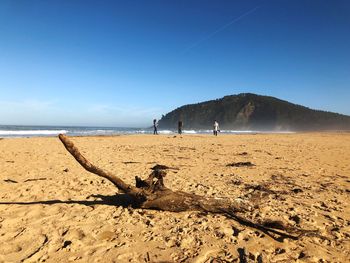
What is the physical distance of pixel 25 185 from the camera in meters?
8.68

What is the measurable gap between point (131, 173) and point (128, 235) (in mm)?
5566

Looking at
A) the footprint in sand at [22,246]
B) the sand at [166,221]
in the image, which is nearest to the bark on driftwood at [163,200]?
the sand at [166,221]

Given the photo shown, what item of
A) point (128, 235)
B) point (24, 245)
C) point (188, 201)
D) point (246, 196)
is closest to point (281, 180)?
point (246, 196)

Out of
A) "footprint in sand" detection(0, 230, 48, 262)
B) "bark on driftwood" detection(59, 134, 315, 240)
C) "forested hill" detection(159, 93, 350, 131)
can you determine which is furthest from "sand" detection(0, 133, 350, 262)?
"forested hill" detection(159, 93, 350, 131)

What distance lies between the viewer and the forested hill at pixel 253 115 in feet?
337

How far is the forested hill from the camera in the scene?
103 metres

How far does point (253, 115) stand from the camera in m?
125

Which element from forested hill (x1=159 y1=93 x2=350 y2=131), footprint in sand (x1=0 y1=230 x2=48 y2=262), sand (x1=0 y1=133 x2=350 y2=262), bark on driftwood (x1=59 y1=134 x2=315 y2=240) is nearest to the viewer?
footprint in sand (x1=0 y1=230 x2=48 y2=262)

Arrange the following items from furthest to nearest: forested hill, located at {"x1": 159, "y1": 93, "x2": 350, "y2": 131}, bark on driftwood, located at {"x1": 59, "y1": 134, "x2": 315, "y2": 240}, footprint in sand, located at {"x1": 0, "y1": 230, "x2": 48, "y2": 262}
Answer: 1. forested hill, located at {"x1": 159, "y1": 93, "x2": 350, "y2": 131}
2. bark on driftwood, located at {"x1": 59, "y1": 134, "x2": 315, "y2": 240}
3. footprint in sand, located at {"x1": 0, "y1": 230, "x2": 48, "y2": 262}

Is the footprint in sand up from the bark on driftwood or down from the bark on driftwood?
down

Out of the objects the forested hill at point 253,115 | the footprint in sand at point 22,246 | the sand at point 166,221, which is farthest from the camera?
the forested hill at point 253,115

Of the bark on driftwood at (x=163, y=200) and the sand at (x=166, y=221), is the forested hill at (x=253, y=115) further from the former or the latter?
the bark on driftwood at (x=163, y=200)

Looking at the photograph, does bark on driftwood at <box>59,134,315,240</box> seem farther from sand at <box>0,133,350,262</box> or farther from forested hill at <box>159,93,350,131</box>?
forested hill at <box>159,93,350,131</box>

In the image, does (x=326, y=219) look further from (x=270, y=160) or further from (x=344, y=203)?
(x=270, y=160)
